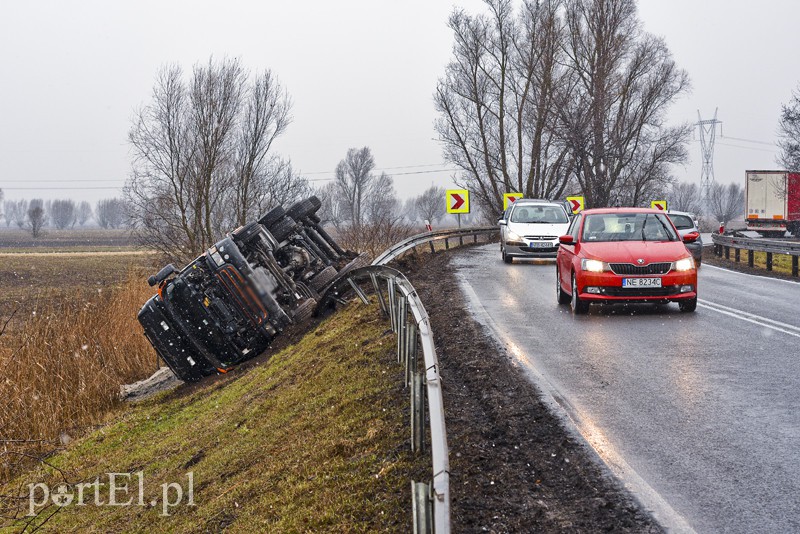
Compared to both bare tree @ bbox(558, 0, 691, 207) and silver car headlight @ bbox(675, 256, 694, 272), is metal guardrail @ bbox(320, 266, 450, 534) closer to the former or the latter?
silver car headlight @ bbox(675, 256, 694, 272)

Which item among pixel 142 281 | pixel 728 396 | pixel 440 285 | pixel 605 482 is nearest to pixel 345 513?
pixel 605 482

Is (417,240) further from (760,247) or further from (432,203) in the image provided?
(432,203)

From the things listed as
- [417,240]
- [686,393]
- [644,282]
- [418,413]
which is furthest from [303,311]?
[418,413]

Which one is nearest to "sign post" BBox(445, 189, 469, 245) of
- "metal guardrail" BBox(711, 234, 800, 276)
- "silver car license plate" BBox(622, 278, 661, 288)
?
"metal guardrail" BBox(711, 234, 800, 276)

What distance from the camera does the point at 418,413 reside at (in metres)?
5.73

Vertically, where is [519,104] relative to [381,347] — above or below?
above

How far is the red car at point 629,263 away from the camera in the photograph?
13.2m

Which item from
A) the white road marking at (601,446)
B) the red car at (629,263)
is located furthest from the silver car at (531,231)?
the white road marking at (601,446)

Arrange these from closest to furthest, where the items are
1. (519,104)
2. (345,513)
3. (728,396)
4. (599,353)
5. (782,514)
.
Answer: (782,514)
(345,513)
(728,396)
(599,353)
(519,104)

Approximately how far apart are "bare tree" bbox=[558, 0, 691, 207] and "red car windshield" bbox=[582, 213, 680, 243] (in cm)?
3220

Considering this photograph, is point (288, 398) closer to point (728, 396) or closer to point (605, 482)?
point (728, 396)

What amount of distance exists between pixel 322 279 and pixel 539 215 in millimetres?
11194

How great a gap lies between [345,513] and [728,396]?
4.05m

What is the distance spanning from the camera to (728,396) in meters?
7.63
